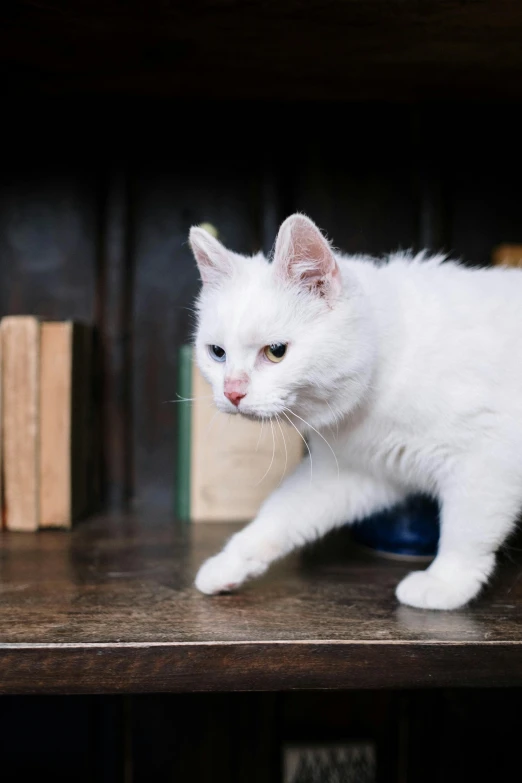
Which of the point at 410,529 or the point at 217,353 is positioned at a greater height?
the point at 217,353

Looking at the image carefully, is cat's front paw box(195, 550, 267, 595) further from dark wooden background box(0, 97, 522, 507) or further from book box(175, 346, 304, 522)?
dark wooden background box(0, 97, 522, 507)

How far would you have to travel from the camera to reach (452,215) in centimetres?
135

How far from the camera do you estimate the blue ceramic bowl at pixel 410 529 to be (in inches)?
42.1

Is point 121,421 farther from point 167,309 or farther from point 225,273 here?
point 225,273

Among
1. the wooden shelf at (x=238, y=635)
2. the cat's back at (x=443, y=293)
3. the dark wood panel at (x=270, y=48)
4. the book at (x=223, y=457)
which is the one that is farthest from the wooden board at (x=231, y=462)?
the dark wood panel at (x=270, y=48)

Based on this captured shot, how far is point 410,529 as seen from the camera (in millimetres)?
1074

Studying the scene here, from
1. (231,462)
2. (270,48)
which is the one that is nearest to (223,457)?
(231,462)

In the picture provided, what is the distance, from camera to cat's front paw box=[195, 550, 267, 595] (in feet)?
2.96

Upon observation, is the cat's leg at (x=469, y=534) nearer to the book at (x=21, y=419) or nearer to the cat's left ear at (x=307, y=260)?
the cat's left ear at (x=307, y=260)

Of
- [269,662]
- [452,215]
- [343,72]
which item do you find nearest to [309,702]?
[269,662]

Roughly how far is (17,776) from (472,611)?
94 cm

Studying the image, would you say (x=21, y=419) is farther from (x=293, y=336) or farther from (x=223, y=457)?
(x=293, y=336)

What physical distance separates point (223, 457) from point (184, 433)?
0.08 m

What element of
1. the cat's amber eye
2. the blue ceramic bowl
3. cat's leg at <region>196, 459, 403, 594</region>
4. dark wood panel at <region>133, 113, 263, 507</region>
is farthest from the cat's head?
dark wood panel at <region>133, 113, 263, 507</region>
